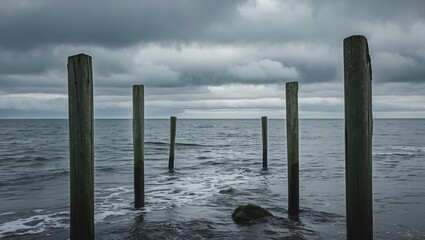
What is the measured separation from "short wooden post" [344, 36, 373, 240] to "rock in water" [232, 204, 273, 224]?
376cm

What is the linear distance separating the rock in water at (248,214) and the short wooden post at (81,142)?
12.3ft

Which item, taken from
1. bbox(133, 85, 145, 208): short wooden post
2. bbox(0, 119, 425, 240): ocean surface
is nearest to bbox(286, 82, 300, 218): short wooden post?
bbox(0, 119, 425, 240): ocean surface

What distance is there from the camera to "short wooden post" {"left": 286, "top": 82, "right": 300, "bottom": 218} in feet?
26.8

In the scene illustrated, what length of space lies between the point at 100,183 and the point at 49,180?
291 cm

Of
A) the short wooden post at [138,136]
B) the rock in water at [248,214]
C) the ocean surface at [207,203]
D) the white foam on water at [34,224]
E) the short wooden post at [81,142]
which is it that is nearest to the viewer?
the short wooden post at [81,142]

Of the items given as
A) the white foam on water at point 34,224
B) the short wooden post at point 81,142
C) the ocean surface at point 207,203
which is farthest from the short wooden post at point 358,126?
the white foam on water at point 34,224

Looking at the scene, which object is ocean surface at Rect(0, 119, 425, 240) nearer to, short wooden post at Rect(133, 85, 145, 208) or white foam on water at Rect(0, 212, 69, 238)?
white foam on water at Rect(0, 212, 69, 238)

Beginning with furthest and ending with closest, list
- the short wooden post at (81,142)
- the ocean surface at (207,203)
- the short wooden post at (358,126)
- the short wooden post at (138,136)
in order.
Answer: the short wooden post at (138,136), the ocean surface at (207,203), the short wooden post at (81,142), the short wooden post at (358,126)

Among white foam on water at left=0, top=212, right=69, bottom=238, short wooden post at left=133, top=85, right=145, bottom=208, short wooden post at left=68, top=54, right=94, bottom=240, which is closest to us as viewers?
short wooden post at left=68, top=54, right=94, bottom=240

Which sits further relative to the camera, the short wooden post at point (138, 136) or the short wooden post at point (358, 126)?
the short wooden post at point (138, 136)

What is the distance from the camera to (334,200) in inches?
425

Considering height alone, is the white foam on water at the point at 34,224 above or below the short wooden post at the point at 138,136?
below

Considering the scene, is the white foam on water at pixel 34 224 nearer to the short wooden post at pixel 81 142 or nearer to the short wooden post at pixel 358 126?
the short wooden post at pixel 81 142

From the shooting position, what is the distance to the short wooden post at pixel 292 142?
8.17 m
